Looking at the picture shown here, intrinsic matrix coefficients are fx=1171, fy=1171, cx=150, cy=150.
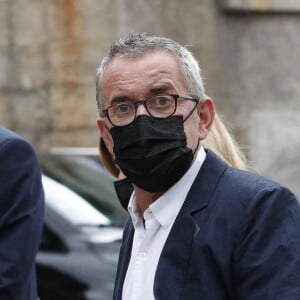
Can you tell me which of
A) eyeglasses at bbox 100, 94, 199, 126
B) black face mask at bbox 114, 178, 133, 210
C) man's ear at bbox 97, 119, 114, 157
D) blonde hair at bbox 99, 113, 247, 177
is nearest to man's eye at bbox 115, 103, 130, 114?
eyeglasses at bbox 100, 94, 199, 126

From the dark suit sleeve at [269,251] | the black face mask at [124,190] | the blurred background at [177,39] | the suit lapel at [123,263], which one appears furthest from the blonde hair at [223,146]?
the blurred background at [177,39]

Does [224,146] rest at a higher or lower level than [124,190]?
lower

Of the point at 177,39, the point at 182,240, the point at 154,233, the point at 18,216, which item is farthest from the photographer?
the point at 177,39

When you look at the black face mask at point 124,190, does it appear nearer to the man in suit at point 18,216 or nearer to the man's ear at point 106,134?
the man's ear at point 106,134

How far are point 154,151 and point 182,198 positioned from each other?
0.44 ft

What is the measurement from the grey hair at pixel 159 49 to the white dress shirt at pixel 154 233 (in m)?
0.17

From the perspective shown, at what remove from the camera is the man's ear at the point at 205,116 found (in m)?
2.99

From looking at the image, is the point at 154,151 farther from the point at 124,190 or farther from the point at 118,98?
the point at 124,190

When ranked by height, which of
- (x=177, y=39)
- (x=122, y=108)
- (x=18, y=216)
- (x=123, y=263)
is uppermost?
(x=122, y=108)

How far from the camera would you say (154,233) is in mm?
2906

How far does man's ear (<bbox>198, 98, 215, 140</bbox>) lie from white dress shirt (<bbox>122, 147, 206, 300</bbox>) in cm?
6

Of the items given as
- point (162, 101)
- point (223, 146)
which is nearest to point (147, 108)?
point (162, 101)

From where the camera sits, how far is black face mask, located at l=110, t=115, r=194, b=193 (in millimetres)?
2836

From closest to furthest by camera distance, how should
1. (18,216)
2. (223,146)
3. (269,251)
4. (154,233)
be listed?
(269,251), (154,233), (18,216), (223,146)
